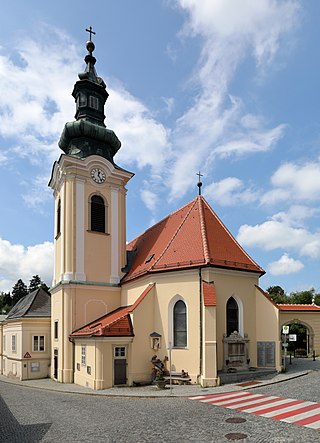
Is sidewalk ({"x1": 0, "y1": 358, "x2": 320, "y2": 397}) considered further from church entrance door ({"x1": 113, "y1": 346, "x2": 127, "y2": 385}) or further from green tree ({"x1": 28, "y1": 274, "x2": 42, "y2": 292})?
green tree ({"x1": 28, "y1": 274, "x2": 42, "y2": 292})

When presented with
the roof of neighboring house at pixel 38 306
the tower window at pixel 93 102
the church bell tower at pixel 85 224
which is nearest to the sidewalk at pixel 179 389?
the church bell tower at pixel 85 224

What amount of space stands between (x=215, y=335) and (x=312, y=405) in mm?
6027

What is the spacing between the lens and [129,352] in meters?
21.0

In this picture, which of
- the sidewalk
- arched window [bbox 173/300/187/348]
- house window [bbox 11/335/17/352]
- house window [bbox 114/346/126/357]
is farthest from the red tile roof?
house window [bbox 11/335/17/352]

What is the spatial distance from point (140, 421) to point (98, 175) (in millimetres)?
17968

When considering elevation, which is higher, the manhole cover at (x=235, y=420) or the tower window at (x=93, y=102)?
the tower window at (x=93, y=102)

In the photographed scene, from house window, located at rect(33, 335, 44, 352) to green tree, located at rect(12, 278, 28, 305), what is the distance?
251 ft

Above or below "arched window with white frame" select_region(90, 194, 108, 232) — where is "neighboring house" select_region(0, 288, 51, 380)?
below

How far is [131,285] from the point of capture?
25.9 m

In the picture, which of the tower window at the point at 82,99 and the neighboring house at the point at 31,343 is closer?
the neighboring house at the point at 31,343

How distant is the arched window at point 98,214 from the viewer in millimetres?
27641

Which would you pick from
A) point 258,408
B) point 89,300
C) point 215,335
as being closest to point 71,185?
point 89,300

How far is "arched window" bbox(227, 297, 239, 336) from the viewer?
21.6 meters

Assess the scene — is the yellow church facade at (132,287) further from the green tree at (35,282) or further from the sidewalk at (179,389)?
the green tree at (35,282)
